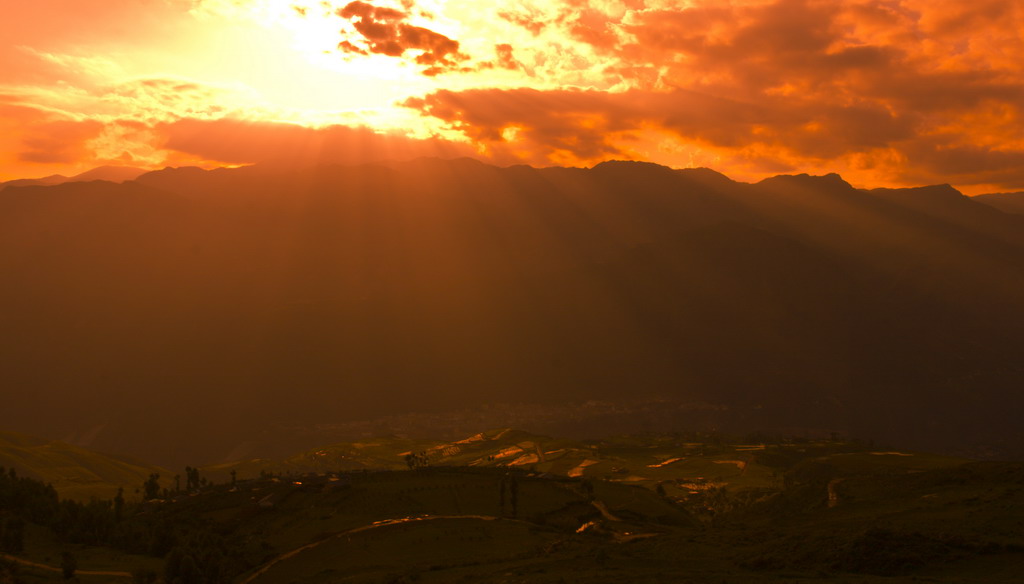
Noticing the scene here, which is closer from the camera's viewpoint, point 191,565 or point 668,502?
point 191,565

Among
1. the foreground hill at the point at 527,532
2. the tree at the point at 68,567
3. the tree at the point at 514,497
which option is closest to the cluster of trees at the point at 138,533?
the tree at the point at 68,567

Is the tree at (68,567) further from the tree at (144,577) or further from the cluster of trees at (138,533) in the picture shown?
the tree at (144,577)

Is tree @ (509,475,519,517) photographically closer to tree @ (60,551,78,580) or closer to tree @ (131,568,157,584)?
tree @ (131,568,157,584)

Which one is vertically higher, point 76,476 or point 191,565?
point 191,565

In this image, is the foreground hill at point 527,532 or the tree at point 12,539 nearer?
the foreground hill at point 527,532

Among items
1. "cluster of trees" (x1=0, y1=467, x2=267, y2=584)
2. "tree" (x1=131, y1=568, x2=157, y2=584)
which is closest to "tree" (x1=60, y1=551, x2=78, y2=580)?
"cluster of trees" (x1=0, y1=467, x2=267, y2=584)

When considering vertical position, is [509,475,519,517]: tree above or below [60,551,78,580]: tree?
below

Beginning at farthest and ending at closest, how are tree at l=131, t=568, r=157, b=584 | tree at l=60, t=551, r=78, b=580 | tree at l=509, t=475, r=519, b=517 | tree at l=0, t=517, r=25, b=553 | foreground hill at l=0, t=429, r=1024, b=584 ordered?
tree at l=509, t=475, r=519, b=517 → tree at l=0, t=517, r=25, b=553 → tree at l=131, t=568, r=157, b=584 → tree at l=60, t=551, r=78, b=580 → foreground hill at l=0, t=429, r=1024, b=584

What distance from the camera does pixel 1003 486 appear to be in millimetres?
75938

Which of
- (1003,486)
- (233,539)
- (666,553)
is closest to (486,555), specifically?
(666,553)

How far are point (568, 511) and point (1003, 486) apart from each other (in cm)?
5646

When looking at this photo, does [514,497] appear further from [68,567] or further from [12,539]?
[12,539]

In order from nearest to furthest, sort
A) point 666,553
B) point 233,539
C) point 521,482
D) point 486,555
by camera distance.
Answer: point 666,553 < point 486,555 < point 233,539 < point 521,482

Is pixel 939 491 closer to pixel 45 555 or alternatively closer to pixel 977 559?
pixel 977 559
